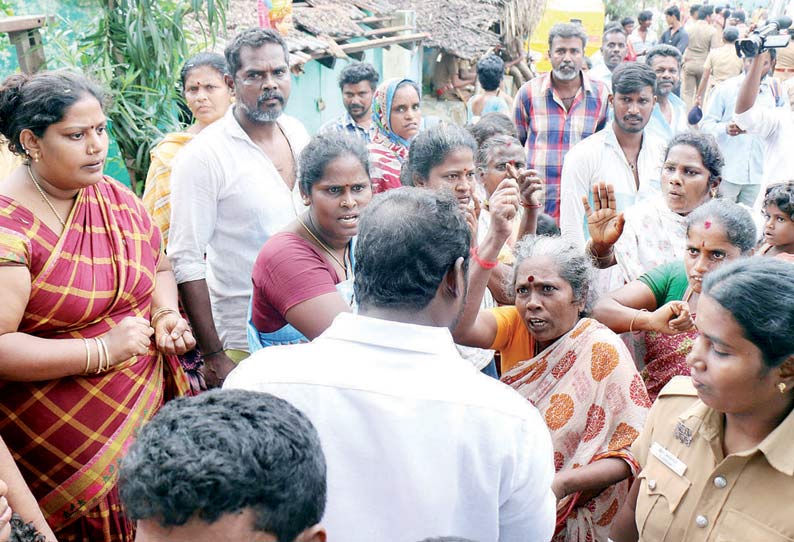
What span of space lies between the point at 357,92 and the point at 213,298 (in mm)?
2835

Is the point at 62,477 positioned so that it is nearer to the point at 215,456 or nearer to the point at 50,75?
the point at 50,75

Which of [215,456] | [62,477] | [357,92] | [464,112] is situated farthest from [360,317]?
[464,112]

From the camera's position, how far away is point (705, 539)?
5.84ft

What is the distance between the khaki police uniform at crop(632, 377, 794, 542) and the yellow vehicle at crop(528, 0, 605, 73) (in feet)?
46.1

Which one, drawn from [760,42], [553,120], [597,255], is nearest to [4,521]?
[597,255]

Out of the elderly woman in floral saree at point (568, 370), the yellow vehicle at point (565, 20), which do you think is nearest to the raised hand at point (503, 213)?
the elderly woman in floral saree at point (568, 370)

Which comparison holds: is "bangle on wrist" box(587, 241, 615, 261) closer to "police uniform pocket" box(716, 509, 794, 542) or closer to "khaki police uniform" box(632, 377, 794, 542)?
"khaki police uniform" box(632, 377, 794, 542)

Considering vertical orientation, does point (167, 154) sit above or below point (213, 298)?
above

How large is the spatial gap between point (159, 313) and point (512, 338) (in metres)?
1.28

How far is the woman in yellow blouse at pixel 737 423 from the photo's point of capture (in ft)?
5.53

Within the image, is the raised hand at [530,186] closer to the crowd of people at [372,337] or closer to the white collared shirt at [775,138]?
the crowd of people at [372,337]

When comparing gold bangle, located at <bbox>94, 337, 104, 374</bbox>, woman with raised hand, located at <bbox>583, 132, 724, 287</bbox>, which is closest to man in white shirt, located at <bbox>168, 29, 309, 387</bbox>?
gold bangle, located at <bbox>94, 337, 104, 374</bbox>

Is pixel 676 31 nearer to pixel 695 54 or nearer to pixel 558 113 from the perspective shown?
pixel 695 54

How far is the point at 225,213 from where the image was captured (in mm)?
3178
